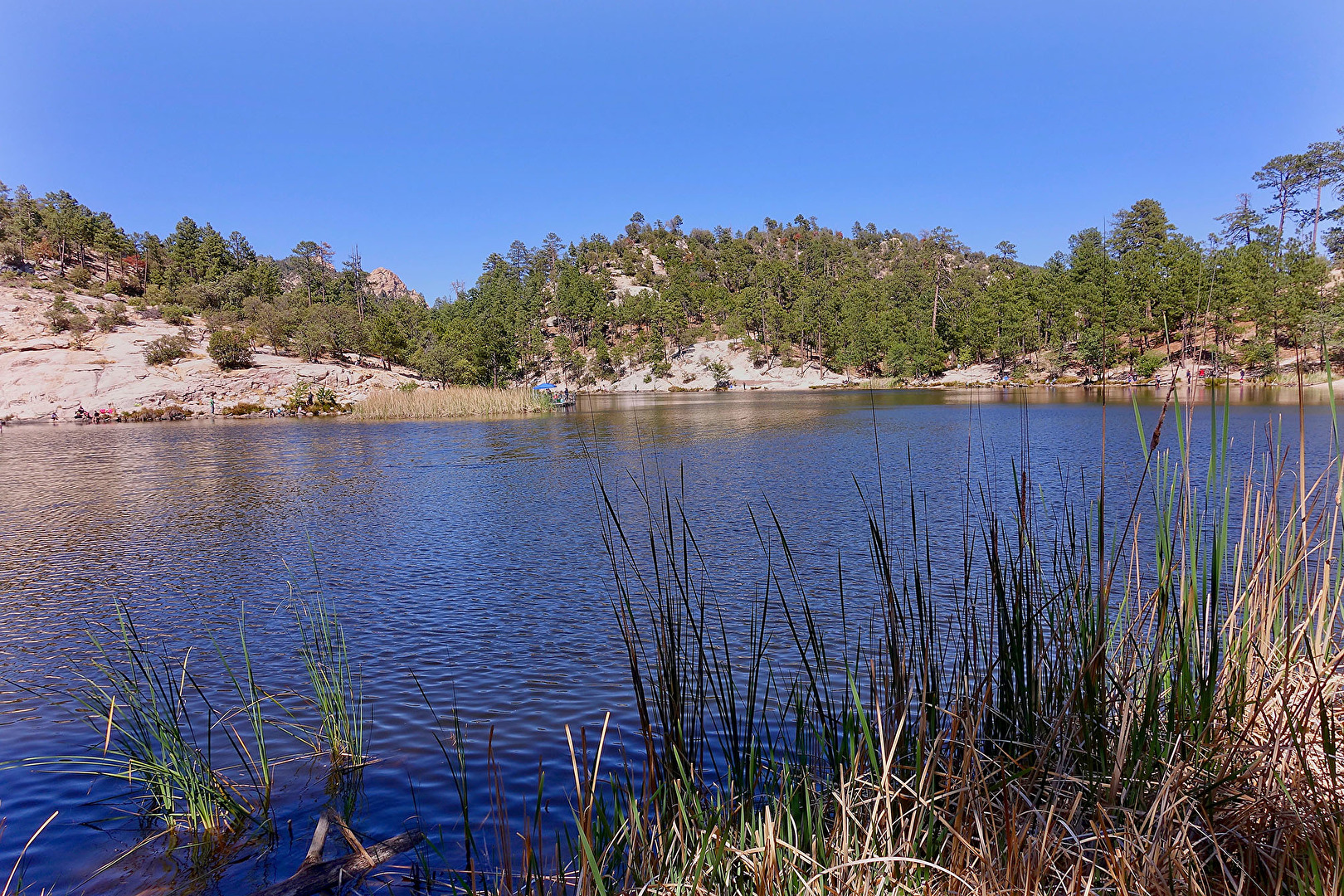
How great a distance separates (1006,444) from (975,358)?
52109 millimetres

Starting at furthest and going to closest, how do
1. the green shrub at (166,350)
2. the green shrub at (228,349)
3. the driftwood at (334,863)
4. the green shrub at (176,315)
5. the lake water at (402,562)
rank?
the green shrub at (176,315) → the green shrub at (228,349) → the green shrub at (166,350) → the lake water at (402,562) → the driftwood at (334,863)

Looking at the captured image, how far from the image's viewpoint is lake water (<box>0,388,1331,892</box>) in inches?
170

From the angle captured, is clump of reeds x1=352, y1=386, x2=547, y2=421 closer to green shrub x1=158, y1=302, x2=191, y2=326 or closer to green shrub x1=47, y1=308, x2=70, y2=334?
green shrub x1=158, y1=302, x2=191, y2=326

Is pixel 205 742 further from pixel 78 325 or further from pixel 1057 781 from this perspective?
pixel 78 325

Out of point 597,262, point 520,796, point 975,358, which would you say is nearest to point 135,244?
point 597,262

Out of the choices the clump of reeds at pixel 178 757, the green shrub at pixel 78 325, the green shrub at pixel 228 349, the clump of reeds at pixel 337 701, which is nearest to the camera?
the clump of reeds at pixel 178 757

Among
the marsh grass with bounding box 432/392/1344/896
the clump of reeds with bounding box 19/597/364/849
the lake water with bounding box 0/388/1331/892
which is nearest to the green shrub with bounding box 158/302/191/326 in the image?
the lake water with bounding box 0/388/1331/892

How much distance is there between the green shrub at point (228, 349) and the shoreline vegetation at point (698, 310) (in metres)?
0.13

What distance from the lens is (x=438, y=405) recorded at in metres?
40.9

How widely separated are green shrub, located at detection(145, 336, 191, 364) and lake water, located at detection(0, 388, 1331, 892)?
2693cm

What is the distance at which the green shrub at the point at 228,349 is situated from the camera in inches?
1942

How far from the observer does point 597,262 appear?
116375mm

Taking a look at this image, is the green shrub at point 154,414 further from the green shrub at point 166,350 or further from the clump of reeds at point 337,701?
the clump of reeds at point 337,701

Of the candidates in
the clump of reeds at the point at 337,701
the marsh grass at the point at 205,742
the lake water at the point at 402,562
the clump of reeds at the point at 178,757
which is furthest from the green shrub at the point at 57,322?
the clump of reeds at the point at 178,757
